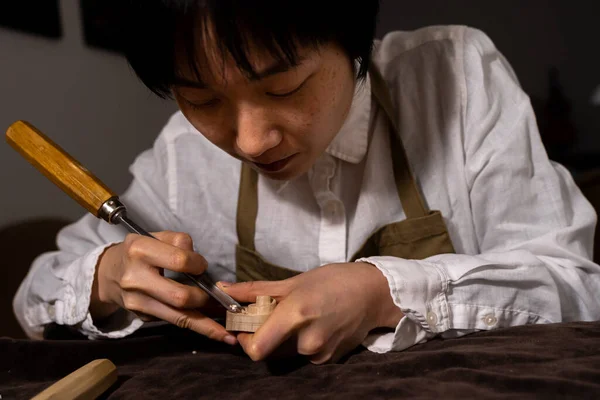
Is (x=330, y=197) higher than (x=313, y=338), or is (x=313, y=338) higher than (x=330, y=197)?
(x=330, y=197)

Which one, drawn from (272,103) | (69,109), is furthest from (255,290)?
(69,109)

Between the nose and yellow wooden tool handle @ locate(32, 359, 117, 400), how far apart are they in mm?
280

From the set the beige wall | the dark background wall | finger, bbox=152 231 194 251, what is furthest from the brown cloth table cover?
the dark background wall

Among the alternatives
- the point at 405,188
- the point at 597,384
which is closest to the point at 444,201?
the point at 405,188

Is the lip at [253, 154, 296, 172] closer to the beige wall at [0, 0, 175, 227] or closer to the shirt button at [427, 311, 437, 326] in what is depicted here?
the shirt button at [427, 311, 437, 326]

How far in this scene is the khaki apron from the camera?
2.99 feet

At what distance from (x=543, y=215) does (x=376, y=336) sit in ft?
1.03

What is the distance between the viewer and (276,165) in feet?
2.59

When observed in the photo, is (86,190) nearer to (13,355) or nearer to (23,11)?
(13,355)

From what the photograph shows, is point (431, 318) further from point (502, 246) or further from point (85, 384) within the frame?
point (85, 384)

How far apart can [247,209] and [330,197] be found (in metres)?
0.15

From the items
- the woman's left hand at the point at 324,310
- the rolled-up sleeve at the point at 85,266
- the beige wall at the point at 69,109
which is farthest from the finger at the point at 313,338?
the beige wall at the point at 69,109

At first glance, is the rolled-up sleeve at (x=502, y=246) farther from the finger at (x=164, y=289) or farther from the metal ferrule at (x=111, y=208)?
the metal ferrule at (x=111, y=208)

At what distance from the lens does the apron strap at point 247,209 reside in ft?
3.35
